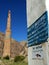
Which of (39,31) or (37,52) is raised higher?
(39,31)

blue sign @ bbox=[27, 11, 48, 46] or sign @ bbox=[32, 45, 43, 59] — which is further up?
blue sign @ bbox=[27, 11, 48, 46]

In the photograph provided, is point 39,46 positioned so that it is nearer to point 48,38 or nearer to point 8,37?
point 48,38

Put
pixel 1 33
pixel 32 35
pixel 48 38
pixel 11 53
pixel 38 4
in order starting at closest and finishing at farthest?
pixel 48 38, pixel 38 4, pixel 32 35, pixel 11 53, pixel 1 33

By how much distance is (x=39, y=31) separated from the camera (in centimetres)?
721

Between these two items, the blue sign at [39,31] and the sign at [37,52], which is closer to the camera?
the blue sign at [39,31]

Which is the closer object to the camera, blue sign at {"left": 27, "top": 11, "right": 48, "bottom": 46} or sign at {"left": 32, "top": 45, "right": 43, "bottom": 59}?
blue sign at {"left": 27, "top": 11, "right": 48, "bottom": 46}

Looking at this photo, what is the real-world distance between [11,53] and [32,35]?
7945 centimetres

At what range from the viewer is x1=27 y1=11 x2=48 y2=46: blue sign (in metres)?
6.62

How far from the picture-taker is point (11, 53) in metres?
86.8

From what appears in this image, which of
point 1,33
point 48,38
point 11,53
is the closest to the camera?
point 48,38

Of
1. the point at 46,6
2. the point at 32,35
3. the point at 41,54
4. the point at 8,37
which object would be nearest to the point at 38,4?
the point at 46,6

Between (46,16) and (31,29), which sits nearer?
(46,16)

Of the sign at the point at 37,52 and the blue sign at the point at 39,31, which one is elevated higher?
the blue sign at the point at 39,31

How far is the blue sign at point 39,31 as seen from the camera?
6.62 metres
